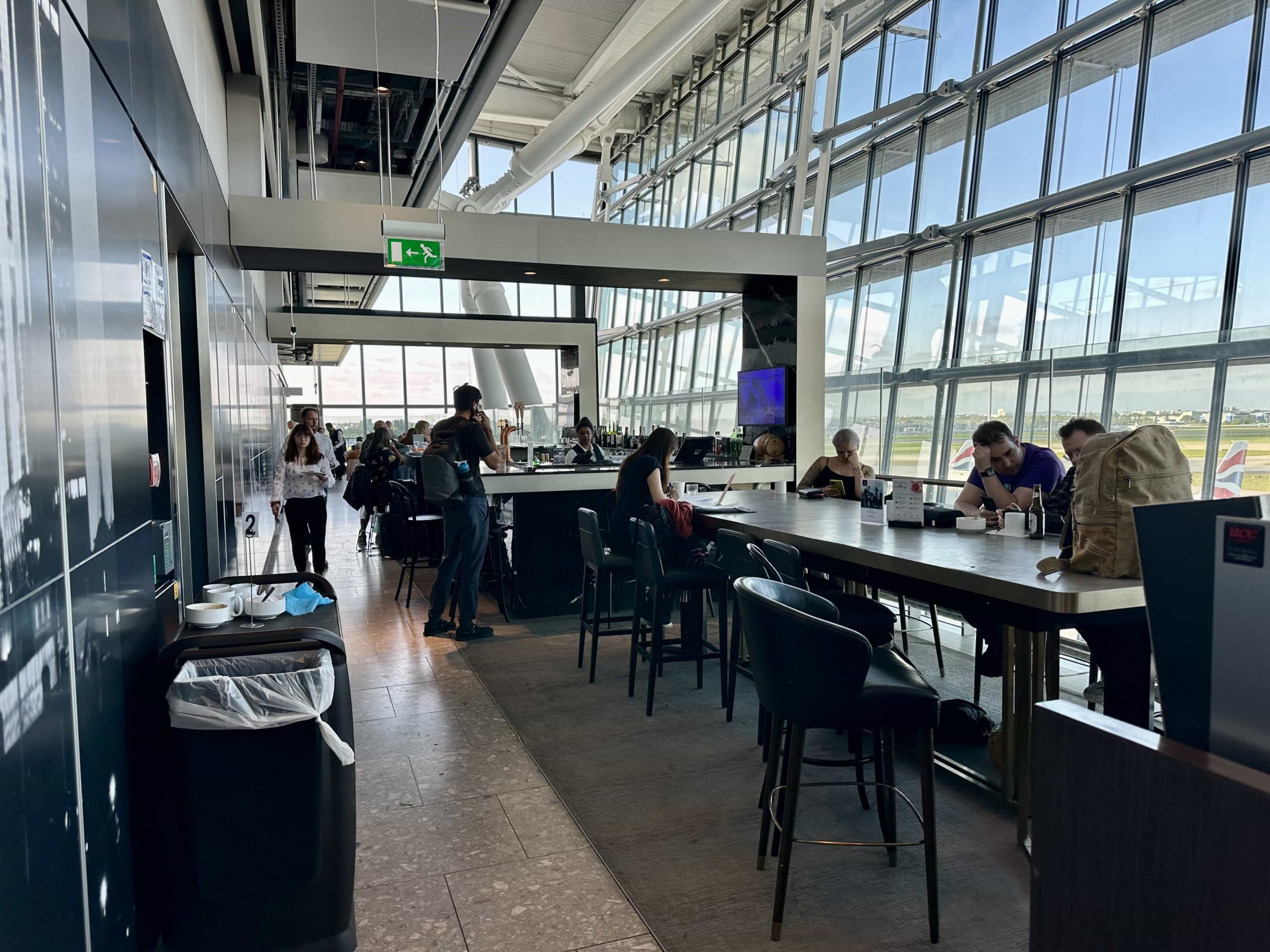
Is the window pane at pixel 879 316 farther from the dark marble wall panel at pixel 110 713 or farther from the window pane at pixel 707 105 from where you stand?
the dark marble wall panel at pixel 110 713

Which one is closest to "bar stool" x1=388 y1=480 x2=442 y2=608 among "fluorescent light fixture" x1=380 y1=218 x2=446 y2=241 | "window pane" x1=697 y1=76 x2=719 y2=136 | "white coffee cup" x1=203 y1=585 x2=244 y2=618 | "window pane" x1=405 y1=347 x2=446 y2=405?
"fluorescent light fixture" x1=380 y1=218 x2=446 y2=241

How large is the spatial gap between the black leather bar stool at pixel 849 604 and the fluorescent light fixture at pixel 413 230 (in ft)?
12.2

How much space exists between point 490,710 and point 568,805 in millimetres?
1076

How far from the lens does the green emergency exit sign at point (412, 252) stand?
5.64 m

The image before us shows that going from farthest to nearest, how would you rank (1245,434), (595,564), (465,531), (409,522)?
(409,522), (1245,434), (465,531), (595,564)

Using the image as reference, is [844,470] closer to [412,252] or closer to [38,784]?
[412,252]

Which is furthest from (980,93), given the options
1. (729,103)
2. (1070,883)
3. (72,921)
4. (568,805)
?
(72,921)

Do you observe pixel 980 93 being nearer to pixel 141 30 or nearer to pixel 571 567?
pixel 571 567

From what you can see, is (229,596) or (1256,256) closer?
(229,596)

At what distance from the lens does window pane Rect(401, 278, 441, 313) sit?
17406 mm

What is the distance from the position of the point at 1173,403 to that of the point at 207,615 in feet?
22.4

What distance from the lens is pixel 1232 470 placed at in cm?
585

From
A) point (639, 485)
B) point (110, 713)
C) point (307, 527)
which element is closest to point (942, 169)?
point (639, 485)

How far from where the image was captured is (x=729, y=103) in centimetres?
1330
